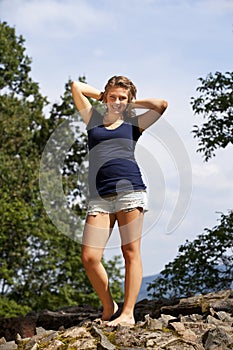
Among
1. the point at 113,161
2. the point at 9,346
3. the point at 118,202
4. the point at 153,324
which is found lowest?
the point at 9,346

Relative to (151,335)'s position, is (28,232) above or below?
above

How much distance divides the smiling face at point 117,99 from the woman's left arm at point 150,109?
106 mm

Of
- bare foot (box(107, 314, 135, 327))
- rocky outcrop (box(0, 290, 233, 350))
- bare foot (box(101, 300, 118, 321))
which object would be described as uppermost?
bare foot (box(101, 300, 118, 321))

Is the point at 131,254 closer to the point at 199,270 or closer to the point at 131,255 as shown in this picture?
the point at 131,255

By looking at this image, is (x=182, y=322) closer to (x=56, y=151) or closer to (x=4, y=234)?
(x=56, y=151)

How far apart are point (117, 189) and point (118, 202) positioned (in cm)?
11

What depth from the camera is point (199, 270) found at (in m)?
10.4

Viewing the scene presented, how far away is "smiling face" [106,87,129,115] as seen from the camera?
5.41 m

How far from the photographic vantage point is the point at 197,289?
34.0 feet

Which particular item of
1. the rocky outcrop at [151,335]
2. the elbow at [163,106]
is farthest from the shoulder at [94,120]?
the rocky outcrop at [151,335]

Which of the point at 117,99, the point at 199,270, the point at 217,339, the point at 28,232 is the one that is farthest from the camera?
the point at 28,232

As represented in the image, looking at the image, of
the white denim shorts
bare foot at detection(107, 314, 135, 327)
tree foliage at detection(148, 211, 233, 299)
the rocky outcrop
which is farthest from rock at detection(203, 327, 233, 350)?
tree foliage at detection(148, 211, 233, 299)

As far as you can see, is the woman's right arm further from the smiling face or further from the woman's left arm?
the woman's left arm

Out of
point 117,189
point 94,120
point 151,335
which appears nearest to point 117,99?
point 94,120
